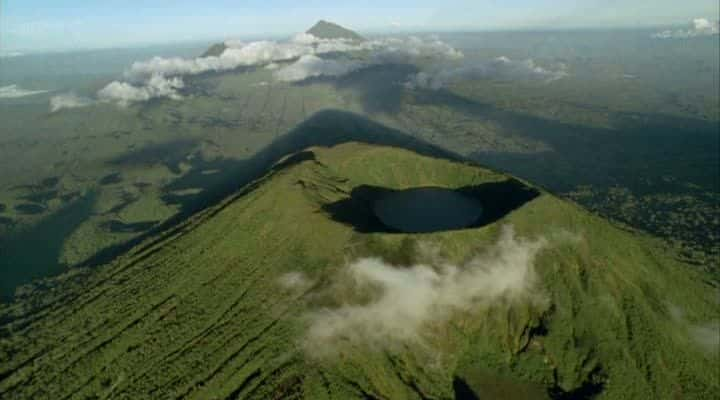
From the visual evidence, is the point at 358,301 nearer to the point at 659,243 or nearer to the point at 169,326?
the point at 169,326

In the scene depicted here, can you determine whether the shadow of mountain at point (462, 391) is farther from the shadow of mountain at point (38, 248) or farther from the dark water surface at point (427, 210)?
the shadow of mountain at point (38, 248)

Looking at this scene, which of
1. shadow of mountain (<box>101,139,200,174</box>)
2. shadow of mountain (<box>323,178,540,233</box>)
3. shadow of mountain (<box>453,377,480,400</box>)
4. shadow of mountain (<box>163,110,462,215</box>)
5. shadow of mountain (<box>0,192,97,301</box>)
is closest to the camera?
shadow of mountain (<box>453,377,480,400</box>)

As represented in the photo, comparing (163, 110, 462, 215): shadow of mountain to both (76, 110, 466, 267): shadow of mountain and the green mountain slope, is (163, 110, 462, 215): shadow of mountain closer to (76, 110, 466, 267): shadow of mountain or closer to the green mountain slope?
(76, 110, 466, 267): shadow of mountain

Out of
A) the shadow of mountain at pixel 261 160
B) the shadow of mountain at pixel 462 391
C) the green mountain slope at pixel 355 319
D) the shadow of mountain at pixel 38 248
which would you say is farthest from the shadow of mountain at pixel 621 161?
the shadow of mountain at pixel 38 248

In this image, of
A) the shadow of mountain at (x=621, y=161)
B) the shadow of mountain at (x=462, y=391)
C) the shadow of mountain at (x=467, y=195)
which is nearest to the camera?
the shadow of mountain at (x=462, y=391)

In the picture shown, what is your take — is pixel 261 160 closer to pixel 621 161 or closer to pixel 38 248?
pixel 38 248

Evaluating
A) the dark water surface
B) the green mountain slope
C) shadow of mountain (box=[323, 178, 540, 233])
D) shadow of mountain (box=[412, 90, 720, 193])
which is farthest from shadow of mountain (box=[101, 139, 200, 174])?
shadow of mountain (box=[412, 90, 720, 193])
